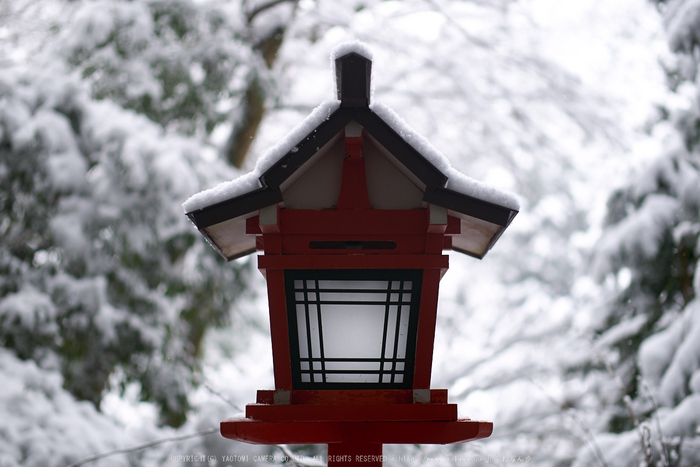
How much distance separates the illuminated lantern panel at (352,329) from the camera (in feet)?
4.02

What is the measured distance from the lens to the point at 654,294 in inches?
125

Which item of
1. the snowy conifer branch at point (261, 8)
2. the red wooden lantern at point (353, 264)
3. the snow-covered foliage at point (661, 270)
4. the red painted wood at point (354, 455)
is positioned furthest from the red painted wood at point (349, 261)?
the snowy conifer branch at point (261, 8)

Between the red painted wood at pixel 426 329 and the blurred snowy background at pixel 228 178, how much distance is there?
98 cm

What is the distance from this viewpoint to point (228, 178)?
342cm

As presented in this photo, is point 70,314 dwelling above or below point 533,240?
below

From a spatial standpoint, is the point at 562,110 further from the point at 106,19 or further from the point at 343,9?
the point at 106,19

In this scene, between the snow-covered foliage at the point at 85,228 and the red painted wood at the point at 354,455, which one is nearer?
the red painted wood at the point at 354,455

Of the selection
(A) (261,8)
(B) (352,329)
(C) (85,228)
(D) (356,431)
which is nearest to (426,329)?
(B) (352,329)

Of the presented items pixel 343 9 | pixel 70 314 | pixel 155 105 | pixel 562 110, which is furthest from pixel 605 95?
pixel 70 314

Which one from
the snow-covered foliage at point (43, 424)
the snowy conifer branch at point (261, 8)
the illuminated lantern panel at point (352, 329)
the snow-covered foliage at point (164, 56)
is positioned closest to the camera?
the illuminated lantern panel at point (352, 329)

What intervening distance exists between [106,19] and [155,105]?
0.63 meters

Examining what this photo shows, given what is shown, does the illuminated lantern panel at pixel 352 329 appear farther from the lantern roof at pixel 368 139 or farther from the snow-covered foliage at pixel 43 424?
the snow-covered foliage at pixel 43 424

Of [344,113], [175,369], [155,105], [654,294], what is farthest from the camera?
[155,105]

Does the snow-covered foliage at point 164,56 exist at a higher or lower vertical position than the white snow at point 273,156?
higher
